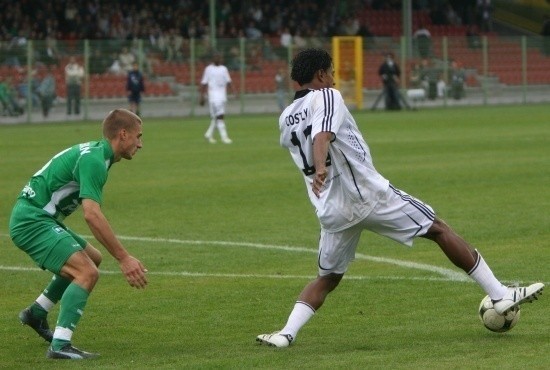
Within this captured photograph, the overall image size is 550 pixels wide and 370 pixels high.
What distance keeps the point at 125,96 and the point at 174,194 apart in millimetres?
25363

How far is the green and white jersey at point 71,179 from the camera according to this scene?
25.1ft

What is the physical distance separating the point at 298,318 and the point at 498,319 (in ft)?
4.28

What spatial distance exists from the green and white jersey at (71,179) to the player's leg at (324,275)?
1.49 meters

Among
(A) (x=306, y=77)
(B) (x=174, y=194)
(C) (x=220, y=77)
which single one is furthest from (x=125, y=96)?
(A) (x=306, y=77)

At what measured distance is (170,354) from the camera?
7.95m

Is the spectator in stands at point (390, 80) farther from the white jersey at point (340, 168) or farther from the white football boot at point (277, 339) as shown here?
the white football boot at point (277, 339)

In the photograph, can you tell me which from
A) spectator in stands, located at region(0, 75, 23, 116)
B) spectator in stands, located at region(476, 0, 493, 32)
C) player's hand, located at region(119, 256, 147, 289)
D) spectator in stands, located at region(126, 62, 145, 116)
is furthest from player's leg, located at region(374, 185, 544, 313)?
spectator in stands, located at region(476, 0, 493, 32)

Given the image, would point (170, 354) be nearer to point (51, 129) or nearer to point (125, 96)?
point (51, 129)

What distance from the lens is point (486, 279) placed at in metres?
8.38

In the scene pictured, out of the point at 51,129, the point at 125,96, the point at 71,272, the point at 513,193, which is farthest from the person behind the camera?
the point at 125,96

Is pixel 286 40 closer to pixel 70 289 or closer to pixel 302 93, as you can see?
pixel 302 93

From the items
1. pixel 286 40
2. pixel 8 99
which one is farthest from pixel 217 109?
pixel 286 40

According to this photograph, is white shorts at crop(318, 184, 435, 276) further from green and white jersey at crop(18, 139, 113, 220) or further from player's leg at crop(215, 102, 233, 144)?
player's leg at crop(215, 102, 233, 144)

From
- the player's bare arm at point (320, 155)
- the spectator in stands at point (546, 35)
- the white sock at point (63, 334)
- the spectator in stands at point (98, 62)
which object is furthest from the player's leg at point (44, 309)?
the spectator in stands at point (546, 35)
